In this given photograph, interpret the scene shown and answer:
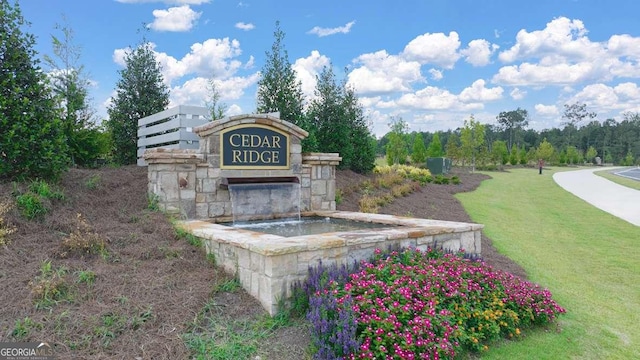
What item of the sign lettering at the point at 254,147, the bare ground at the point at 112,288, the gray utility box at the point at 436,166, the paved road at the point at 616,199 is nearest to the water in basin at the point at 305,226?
the sign lettering at the point at 254,147

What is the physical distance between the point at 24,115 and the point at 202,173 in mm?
2477

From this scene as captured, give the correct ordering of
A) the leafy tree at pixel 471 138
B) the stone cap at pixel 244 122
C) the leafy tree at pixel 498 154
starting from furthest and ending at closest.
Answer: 1. the leafy tree at pixel 498 154
2. the leafy tree at pixel 471 138
3. the stone cap at pixel 244 122

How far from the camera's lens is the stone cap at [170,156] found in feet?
20.1

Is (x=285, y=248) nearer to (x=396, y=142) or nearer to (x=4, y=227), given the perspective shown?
(x=4, y=227)

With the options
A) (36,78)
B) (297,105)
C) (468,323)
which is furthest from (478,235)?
(36,78)

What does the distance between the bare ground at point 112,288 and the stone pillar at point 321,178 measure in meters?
2.94

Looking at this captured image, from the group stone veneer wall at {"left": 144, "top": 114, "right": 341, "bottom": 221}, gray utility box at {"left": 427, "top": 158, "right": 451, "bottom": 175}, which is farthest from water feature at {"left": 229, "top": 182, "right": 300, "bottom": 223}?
gray utility box at {"left": 427, "top": 158, "right": 451, "bottom": 175}

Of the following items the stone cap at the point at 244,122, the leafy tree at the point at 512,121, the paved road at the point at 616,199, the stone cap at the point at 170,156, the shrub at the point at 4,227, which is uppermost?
the leafy tree at the point at 512,121

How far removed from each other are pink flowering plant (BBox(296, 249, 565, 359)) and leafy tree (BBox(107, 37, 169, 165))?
24.4 feet

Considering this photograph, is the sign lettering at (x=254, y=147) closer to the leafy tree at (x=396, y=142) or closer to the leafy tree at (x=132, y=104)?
the leafy tree at (x=132, y=104)

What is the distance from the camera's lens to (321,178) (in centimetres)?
812

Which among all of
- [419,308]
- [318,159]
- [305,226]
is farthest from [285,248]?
[318,159]

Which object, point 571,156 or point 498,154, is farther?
point 571,156

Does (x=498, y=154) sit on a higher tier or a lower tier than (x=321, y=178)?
higher
